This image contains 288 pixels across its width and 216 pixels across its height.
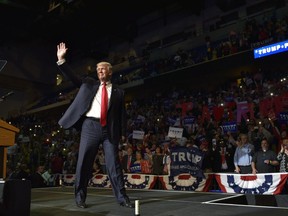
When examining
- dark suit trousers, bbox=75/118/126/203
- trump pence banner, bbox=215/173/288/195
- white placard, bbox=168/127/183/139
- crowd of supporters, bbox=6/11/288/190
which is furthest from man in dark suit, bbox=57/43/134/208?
white placard, bbox=168/127/183/139

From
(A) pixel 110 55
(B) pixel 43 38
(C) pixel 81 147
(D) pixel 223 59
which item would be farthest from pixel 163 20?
(C) pixel 81 147

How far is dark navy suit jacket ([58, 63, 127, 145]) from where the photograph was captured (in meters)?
3.19

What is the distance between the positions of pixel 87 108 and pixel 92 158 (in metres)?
0.48

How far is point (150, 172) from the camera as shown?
851 cm

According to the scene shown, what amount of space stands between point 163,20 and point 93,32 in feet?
17.1

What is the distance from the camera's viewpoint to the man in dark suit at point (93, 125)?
3131mm

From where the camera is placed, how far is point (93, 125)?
320 cm

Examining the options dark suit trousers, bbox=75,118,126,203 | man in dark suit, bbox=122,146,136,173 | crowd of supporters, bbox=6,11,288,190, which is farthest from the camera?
man in dark suit, bbox=122,146,136,173

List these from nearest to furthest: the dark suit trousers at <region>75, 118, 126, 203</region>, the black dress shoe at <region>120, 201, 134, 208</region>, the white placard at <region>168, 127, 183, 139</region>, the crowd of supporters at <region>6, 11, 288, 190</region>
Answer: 1. the black dress shoe at <region>120, 201, 134, 208</region>
2. the dark suit trousers at <region>75, 118, 126, 203</region>
3. the crowd of supporters at <region>6, 11, 288, 190</region>
4. the white placard at <region>168, 127, 183, 139</region>

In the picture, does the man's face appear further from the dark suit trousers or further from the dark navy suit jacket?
the dark suit trousers

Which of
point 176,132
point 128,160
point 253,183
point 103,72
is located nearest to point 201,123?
point 176,132

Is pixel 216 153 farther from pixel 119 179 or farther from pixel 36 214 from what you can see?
pixel 36 214

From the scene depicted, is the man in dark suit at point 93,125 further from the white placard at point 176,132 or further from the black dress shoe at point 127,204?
the white placard at point 176,132

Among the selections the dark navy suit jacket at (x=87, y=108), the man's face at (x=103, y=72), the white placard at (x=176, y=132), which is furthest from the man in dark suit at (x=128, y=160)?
the man's face at (x=103, y=72)
